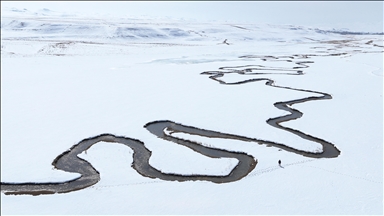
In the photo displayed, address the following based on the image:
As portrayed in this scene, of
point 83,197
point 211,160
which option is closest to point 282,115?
point 211,160

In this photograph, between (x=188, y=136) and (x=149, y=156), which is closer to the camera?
(x=149, y=156)

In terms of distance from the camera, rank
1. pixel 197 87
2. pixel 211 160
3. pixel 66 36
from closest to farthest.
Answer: pixel 211 160 → pixel 197 87 → pixel 66 36

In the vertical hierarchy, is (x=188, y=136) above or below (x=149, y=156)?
above

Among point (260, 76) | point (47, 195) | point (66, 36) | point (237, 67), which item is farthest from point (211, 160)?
point (66, 36)

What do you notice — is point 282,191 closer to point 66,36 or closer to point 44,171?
point 44,171

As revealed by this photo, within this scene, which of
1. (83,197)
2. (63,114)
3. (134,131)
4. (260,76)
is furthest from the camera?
(260,76)

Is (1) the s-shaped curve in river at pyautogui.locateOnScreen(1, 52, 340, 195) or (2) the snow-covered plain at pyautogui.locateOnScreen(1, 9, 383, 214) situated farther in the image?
(1) the s-shaped curve in river at pyautogui.locateOnScreen(1, 52, 340, 195)

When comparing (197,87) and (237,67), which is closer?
(197,87)

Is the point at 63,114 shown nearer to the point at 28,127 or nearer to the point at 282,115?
the point at 28,127

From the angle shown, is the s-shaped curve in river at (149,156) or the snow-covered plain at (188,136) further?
the s-shaped curve in river at (149,156)
